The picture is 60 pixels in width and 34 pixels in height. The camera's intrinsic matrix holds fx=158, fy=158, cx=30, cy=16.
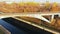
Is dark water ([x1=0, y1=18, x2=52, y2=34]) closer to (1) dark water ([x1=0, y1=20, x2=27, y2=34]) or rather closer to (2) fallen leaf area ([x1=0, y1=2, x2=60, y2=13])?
(1) dark water ([x1=0, y1=20, x2=27, y2=34])

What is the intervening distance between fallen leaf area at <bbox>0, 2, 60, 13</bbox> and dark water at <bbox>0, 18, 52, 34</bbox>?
0.80ft

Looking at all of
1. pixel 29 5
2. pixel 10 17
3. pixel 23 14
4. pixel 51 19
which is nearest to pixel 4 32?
pixel 10 17

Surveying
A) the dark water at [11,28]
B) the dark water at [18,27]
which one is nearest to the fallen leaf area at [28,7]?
the dark water at [18,27]

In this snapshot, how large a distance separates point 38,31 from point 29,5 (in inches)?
17.9

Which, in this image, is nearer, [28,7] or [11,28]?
[28,7]

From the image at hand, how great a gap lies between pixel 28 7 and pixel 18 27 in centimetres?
47

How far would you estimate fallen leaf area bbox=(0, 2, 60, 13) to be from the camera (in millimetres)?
2154

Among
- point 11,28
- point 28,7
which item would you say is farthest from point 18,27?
point 28,7

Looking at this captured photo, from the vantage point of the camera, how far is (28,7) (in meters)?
2.25

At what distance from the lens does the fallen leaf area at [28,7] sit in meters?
2.15

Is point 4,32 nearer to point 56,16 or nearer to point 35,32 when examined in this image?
point 35,32

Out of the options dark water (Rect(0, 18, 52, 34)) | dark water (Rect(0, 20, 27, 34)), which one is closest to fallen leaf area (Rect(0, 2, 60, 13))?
dark water (Rect(0, 18, 52, 34))

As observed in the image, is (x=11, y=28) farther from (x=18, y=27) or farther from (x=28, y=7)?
(x=28, y=7)

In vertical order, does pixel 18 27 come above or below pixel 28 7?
below
